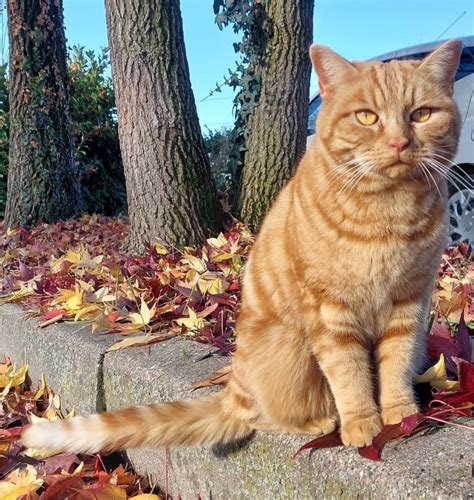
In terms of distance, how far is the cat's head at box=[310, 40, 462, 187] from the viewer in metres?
1.62

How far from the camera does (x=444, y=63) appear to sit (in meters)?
1.76

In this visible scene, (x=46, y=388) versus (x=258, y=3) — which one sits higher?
(x=258, y=3)

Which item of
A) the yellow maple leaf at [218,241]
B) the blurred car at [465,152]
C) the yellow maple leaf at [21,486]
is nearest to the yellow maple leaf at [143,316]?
the yellow maple leaf at [21,486]

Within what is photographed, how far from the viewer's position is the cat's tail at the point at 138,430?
6.00ft

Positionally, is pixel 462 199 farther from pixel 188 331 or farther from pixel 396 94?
pixel 396 94

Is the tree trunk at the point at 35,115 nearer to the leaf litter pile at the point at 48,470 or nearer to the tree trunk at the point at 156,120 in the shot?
the tree trunk at the point at 156,120

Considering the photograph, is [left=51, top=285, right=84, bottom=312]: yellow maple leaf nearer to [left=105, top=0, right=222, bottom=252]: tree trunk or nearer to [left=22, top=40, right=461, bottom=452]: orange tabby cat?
[left=105, top=0, right=222, bottom=252]: tree trunk

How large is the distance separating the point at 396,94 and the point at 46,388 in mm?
2234

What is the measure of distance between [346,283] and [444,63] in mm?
727

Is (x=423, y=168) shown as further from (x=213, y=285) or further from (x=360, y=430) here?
(x=213, y=285)

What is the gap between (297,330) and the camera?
1804mm

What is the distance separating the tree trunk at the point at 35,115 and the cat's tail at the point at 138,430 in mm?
4762

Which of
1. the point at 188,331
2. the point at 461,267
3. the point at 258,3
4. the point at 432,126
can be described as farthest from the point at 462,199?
the point at 432,126

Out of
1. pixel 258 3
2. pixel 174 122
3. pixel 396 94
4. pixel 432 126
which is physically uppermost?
pixel 258 3
